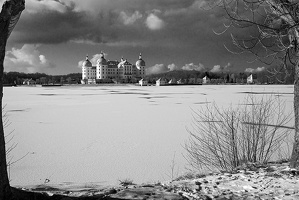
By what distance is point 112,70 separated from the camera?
357 feet

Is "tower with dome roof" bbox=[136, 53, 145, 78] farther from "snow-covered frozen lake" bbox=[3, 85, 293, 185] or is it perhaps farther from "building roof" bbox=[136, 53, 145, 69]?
"snow-covered frozen lake" bbox=[3, 85, 293, 185]

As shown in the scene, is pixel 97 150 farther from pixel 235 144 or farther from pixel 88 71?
pixel 88 71

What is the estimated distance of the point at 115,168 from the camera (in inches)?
262

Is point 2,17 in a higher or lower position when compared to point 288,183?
higher

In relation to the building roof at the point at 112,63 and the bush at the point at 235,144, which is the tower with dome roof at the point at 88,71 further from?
the bush at the point at 235,144

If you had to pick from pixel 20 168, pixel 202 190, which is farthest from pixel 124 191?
pixel 20 168

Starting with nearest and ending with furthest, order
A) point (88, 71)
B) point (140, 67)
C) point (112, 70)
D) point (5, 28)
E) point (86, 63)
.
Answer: point (5, 28), point (112, 70), point (88, 71), point (86, 63), point (140, 67)

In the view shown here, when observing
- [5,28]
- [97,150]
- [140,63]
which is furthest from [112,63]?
[5,28]

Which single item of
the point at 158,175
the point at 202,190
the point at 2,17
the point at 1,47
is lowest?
the point at 158,175

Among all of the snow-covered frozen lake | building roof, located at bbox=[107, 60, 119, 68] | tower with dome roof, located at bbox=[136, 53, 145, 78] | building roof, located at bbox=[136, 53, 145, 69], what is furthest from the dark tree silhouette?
building roof, located at bbox=[136, 53, 145, 69]

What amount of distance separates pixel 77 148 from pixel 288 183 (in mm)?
5899

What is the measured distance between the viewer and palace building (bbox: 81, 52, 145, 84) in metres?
107

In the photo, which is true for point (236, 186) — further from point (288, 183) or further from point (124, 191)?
point (124, 191)

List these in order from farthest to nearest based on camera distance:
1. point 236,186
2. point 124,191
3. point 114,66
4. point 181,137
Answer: point 114,66, point 181,137, point 236,186, point 124,191
